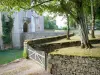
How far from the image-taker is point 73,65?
1067cm

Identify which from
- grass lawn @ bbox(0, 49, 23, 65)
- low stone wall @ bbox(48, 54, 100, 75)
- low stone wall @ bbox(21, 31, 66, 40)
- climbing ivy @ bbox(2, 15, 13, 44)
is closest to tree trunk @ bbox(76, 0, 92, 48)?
low stone wall @ bbox(48, 54, 100, 75)

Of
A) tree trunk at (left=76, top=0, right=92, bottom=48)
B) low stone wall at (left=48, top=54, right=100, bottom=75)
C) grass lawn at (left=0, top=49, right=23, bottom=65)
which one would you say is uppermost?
tree trunk at (left=76, top=0, right=92, bottom=48)

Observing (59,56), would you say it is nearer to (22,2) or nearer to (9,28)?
(22,2)

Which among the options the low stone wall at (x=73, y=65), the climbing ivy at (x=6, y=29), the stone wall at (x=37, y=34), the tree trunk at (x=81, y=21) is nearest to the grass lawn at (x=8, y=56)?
the climbing ivy at (x=6, y=29)

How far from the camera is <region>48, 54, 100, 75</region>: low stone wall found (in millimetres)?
10102

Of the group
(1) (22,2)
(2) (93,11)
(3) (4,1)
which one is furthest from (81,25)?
(2) (93,11)

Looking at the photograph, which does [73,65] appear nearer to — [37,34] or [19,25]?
[37,34]

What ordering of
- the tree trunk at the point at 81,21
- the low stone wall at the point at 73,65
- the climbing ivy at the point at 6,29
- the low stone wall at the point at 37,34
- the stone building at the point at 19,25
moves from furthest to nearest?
the stone building at the point at 19,25 → the climbing ivy at the point at 6,29 → the low stone wall at the point at 37,34 → the tree trunk at the point at 81,21 → the low stone wall at the point at 73,65

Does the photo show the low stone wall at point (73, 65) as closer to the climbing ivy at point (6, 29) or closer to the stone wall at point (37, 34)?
the stone wall at point (37, 34)

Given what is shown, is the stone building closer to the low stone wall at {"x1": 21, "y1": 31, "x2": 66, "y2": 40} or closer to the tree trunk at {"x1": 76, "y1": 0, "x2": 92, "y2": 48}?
the low stone wall at {"x1": 21, "y1": 31, "x2": 66, "y2": 40}

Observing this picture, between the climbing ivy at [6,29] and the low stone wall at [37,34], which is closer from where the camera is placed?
the low stone wall at [37,34]

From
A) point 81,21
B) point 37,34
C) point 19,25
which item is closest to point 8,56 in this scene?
point 37,34

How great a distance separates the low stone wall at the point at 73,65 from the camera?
10102 millimetres

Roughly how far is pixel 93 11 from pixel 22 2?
10054 millimetres
